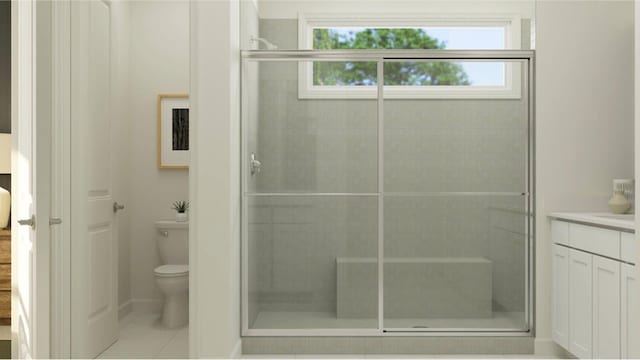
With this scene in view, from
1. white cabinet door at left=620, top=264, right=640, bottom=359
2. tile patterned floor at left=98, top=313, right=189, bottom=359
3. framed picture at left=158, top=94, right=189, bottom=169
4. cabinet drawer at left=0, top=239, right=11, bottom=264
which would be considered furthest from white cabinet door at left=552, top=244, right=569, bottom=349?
cabinet drawer at left=0, top=239, right=11, bottom=264

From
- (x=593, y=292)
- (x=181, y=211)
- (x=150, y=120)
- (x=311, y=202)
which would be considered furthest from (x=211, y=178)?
(x=593, y=292)

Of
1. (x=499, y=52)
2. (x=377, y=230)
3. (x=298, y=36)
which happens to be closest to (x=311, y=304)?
(x=377, y=230)

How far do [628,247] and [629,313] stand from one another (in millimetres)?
321

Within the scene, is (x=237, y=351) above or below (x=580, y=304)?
below

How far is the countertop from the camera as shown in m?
2.70

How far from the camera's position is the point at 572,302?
3248mm

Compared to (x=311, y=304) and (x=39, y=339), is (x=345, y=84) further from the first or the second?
(x=39, y=339)

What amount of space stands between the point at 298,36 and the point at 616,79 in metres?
2.11

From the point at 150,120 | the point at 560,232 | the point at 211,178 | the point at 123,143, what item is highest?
the point at 150,120

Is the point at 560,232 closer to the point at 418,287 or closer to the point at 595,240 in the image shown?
the point at 595,240

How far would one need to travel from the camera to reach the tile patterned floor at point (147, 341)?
361cm

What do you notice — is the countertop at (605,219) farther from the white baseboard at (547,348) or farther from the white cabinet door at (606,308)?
the white baseboard at (547,348)

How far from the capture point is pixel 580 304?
3150mm

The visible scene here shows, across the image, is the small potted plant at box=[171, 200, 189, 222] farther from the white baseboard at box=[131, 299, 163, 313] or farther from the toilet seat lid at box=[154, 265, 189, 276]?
the white baseboard at box=[131, 299, 163, 313]
